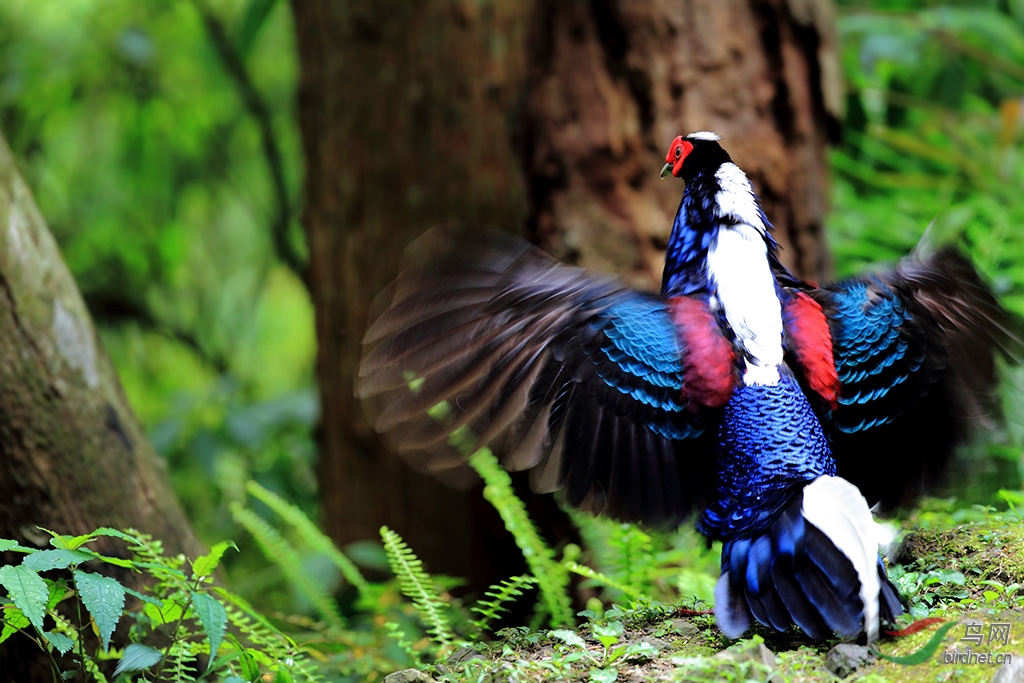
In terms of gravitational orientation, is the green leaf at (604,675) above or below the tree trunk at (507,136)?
below

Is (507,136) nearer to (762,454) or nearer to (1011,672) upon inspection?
(762,454)

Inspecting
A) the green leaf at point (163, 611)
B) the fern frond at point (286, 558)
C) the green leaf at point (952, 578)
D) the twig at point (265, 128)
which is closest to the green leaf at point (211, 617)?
the green leaf at point (163, 611)

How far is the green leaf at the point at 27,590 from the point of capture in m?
1.43

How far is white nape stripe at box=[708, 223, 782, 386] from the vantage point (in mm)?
1772

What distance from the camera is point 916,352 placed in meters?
1.88

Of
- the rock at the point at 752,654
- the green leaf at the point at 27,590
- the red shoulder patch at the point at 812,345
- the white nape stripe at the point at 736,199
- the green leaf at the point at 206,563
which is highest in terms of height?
the white nape stripe at the point at 736,199

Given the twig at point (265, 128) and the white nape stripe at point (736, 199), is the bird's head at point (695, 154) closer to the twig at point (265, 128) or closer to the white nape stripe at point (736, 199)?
the white nape stripe at point (736, 199)

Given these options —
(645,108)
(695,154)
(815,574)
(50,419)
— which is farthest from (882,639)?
(645,108)

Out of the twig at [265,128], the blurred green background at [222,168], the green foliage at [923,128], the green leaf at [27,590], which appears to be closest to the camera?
the green leaf at [27,590]

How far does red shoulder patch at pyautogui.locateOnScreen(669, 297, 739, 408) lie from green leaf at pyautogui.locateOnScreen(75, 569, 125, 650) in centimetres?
107

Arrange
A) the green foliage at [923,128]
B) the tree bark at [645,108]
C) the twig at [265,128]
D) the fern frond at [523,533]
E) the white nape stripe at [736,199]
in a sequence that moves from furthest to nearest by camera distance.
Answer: the twig at [265,128] < the green foliage at [923,128] < the tree bark at [645,108] < the fern frond at [523,533] < the white nape stripe at [736,199]

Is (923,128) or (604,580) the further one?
(923,128)

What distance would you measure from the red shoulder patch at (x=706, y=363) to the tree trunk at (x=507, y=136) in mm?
1197

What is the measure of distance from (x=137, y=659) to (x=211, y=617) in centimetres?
27
